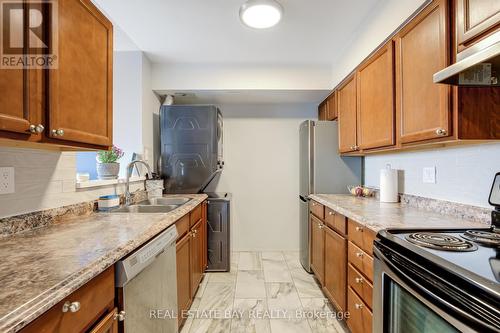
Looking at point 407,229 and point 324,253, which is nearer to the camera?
point 407,229

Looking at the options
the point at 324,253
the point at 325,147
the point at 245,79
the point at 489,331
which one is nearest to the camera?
the point at 489,331

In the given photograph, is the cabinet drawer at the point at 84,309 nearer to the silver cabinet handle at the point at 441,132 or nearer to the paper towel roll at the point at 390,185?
the silver cabinet handle at the point at 441,132

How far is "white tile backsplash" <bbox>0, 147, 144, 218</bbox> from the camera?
4.03 feet

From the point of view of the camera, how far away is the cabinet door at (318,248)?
2.37m

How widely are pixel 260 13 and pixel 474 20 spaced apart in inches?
50.8

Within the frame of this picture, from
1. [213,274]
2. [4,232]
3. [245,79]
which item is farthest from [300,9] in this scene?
[213,274]

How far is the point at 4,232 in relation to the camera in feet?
3.80

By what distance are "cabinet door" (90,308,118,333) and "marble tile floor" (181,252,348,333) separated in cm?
111

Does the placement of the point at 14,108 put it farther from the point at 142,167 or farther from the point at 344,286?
the point at 344,286

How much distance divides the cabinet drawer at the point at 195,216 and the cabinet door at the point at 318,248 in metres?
1.20

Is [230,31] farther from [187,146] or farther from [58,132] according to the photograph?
[58,132]

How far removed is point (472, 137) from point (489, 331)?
3.18ft

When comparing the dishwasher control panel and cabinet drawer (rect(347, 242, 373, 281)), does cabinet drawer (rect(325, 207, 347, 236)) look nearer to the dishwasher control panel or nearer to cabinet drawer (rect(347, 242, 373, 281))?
cabinet drawer (rect(347, 242, 373, 281))

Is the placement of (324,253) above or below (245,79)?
below
